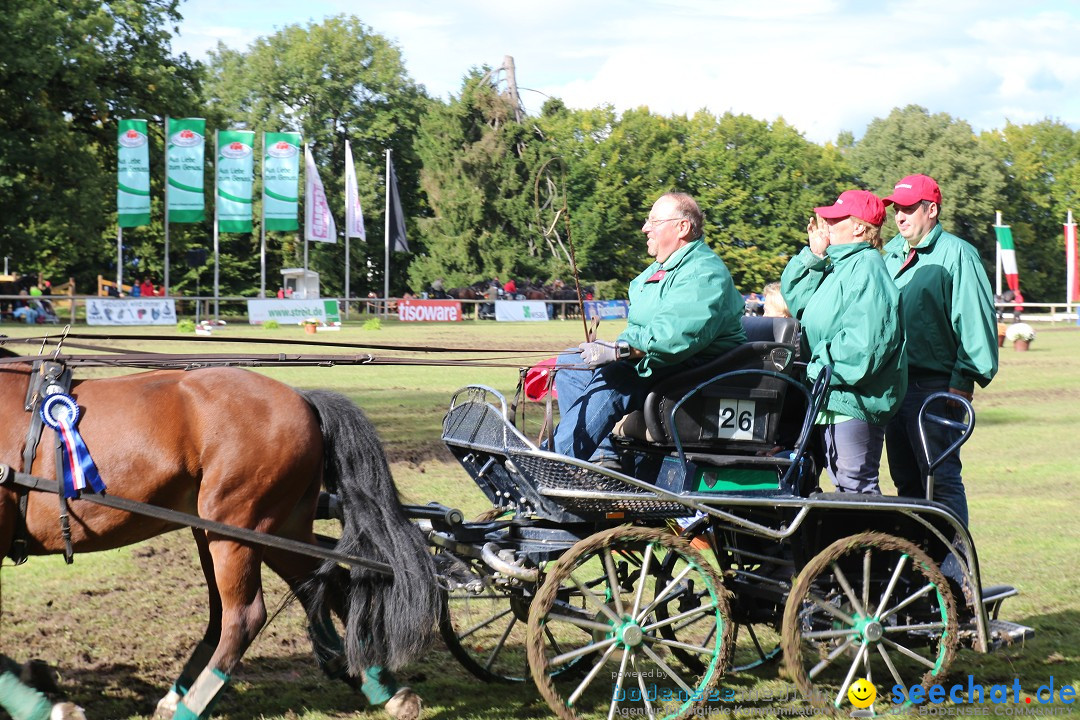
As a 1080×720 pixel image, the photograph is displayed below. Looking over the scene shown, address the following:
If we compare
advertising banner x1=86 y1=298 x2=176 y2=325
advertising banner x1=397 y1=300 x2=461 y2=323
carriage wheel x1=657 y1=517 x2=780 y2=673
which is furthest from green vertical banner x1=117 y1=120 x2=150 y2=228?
carriage wheel x1=657 y1=517 x2=780 y2=673

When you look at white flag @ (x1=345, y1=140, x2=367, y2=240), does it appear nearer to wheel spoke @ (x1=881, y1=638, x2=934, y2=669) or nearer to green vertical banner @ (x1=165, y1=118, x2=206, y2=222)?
green vertical banner @ (x1=165, y1=118, x2=206, y2=222)

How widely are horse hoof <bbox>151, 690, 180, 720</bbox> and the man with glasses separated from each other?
6.17ft

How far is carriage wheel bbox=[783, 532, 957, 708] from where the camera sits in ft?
14.9

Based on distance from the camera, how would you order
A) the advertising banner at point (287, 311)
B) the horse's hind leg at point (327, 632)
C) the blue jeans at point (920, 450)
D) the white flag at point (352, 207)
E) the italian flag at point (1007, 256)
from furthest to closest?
the italian flag at point (1007, 256) → the white flag at point (352, 207) → the advertising banner at point (287, 311) → the blue jeans at point (920, 450) → the horse's hind leg at point (327, 632)

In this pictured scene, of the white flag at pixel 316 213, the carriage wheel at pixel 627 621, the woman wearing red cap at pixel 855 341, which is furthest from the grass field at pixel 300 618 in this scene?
the white flag at pixel 316 213

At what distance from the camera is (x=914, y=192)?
5.41 metres

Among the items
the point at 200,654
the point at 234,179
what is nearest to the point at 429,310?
the point at 234,179

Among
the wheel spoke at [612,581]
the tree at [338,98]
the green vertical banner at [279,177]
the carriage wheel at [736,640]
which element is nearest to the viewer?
the wheel spoke at [612,581]

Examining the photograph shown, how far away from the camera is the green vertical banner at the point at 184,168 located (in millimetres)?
33000

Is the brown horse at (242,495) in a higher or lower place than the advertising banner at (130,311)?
lower

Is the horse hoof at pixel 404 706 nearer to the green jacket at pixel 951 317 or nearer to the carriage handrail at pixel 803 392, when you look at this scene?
the carriage handrail at pixel 803 392

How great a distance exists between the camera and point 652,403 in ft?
14.9

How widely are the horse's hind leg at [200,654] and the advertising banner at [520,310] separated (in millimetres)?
37245

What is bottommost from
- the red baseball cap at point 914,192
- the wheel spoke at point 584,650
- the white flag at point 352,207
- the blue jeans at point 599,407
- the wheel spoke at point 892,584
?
the wheel spoke at point 584,650
